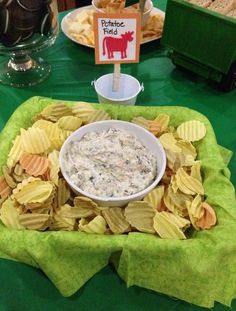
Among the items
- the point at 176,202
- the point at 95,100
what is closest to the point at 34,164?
the point at 176,202

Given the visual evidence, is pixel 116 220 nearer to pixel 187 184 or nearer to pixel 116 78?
pixel 187 184

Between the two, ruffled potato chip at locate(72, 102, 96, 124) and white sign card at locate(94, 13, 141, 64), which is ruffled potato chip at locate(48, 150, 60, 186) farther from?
white sign card at locate(94, 13, 141, 64)

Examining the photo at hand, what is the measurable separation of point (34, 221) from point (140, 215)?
17 cm

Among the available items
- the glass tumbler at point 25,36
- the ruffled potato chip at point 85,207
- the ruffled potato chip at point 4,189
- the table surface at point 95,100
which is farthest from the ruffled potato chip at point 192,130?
the glass tumbler at point 25,36

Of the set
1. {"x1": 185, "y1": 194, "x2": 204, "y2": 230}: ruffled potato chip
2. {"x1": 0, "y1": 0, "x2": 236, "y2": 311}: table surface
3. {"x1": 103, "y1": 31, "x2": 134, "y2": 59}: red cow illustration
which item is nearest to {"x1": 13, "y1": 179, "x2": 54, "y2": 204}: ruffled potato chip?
{"x1": 0, "y1": 0, "x2": 236, "y2": 311}: table surface

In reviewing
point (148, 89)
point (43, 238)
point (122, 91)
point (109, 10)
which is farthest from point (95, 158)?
point (109, 10)

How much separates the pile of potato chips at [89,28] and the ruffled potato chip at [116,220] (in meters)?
0.67

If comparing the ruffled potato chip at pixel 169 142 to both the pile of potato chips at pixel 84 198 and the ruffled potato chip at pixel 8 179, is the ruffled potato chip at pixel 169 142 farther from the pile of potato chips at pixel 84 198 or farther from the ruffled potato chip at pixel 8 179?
the ruffled potato chip at pixel 8 179

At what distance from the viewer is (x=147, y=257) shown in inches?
20.7

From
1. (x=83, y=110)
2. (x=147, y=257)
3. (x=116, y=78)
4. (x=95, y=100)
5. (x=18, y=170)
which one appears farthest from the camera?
(x=95, y=100)

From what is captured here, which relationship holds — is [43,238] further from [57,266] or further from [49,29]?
→ [49,29]

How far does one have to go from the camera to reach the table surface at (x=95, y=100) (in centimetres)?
57

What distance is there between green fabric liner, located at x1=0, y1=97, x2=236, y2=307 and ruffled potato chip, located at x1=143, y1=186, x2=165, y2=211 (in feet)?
0.22

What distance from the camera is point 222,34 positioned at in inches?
33.5
